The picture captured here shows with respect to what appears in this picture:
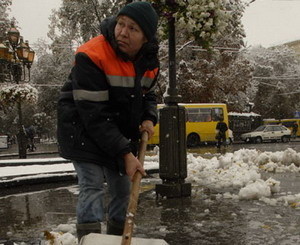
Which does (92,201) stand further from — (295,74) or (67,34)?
(295,74)

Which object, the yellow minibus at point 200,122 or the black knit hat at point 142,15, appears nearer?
the black knit hat at point 142,15

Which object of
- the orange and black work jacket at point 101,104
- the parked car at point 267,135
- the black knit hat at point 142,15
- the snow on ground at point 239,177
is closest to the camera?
the orange and black work jacket at point 101,104

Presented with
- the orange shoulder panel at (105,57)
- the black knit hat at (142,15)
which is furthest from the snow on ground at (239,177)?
the black knit hat at (142,15)

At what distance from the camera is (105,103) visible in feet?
7.98

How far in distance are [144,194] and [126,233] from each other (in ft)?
11.5

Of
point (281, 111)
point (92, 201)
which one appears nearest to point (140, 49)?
point (92, 201)

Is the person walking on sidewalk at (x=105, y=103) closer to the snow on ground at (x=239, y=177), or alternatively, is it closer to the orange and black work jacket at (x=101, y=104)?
the orange and black work jacket at (x=101, y=104)

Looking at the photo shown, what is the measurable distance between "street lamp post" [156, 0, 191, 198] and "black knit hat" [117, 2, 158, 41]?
2.58 metres

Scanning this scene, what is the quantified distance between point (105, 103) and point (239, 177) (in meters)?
4.16

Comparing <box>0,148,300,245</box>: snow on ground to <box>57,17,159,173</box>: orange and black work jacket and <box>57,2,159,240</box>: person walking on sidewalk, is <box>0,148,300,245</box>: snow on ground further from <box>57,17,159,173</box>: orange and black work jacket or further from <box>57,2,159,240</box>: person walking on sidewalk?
<box>57,17,159,173</box>: orange and black work jacket

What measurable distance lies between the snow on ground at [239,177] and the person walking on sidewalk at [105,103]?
25.2 inches

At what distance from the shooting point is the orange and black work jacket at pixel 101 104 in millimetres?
2365

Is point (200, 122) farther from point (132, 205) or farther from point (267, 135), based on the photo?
point (132, 205)

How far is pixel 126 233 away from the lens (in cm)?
220
